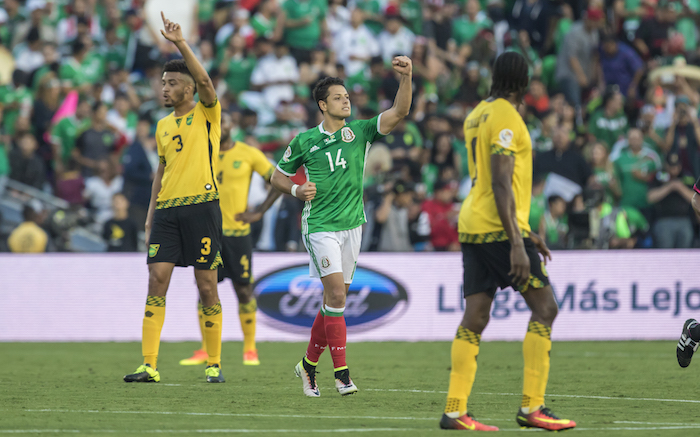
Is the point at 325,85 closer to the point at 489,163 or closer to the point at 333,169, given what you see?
the point at 333,169

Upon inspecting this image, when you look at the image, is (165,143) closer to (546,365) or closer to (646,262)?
(546,365)

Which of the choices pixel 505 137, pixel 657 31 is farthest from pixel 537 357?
pixel 657 31

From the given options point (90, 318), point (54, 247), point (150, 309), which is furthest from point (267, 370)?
point (54, 247)

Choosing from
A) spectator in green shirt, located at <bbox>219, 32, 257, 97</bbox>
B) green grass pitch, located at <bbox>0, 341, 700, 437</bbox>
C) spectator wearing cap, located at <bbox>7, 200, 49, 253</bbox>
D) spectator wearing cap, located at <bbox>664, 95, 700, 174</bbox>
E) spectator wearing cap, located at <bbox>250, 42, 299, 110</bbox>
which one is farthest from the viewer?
spectator in green shirt, located at <bbox>219, 32, 257, 97</bbox>

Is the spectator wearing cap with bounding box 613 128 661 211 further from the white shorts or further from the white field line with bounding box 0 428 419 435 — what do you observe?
the white field line with bounding box 0 428 419 435

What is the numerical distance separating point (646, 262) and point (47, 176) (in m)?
10.6

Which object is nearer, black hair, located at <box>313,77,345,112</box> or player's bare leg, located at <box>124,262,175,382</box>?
black hair, located at <box>313,77,345,112</box>

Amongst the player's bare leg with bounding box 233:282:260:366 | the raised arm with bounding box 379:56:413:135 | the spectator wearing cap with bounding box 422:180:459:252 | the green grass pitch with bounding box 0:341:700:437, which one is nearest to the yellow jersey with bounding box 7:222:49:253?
the green grass pitch with bounding box 0:341:700:437

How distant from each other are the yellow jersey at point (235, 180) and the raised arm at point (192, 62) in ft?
6.82

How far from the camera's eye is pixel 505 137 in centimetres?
589

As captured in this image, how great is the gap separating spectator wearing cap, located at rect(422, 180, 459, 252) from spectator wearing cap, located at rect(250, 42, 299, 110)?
438cm

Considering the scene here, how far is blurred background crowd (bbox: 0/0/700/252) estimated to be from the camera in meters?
15.7

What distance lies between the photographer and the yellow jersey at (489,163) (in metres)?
5.91

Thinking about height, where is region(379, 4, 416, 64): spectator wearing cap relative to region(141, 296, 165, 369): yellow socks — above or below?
above
